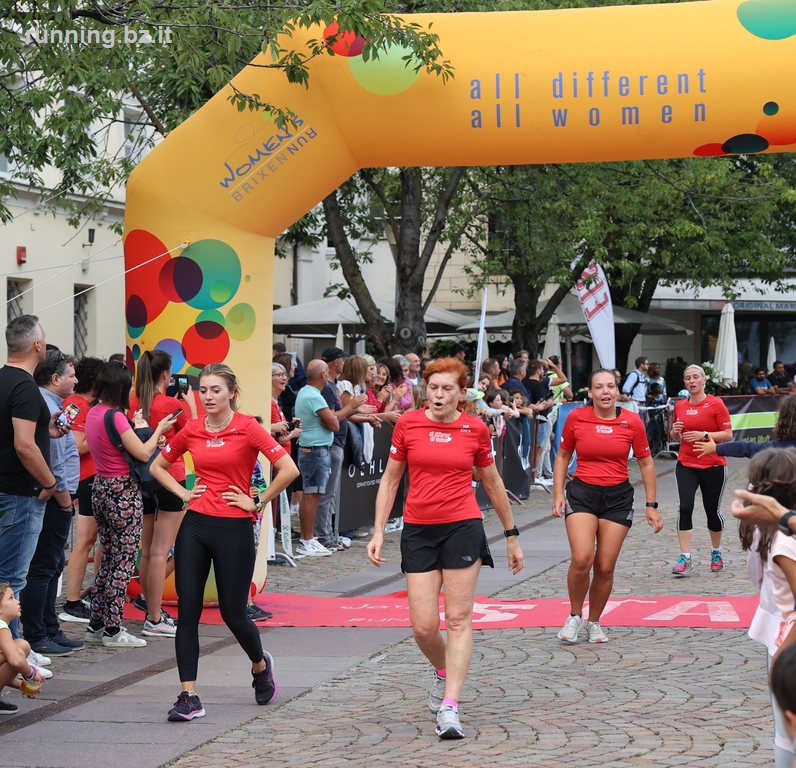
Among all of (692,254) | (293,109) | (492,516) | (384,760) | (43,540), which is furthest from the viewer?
(692,254)


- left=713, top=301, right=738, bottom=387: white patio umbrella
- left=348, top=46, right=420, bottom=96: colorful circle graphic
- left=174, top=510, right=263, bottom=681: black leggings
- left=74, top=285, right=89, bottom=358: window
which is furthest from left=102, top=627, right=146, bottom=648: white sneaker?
left=713, top=301, right=738, bottom=387: white patio umbrella

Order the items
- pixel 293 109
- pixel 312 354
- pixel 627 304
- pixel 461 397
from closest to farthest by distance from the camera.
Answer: pixel 461 397 < pixel 293 109 < pixel 627 304 < pixel 312 354

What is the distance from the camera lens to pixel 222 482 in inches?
261

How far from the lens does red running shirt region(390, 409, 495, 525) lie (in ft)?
21.0

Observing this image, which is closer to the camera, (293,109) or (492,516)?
(293,109)

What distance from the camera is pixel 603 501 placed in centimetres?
840

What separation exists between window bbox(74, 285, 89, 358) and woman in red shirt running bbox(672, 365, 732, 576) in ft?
49.4

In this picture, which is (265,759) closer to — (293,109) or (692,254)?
(293,109)

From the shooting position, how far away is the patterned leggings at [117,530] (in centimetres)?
830

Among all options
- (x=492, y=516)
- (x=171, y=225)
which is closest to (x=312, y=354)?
(x=492, y=516)

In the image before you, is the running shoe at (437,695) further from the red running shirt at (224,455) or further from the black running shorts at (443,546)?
the red running shirt at (224,455)

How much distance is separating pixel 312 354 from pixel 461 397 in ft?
96.8

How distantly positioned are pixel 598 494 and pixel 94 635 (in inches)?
140

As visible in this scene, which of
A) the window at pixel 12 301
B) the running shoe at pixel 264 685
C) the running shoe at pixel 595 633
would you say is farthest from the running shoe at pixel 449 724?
the window at pixel 12 301
